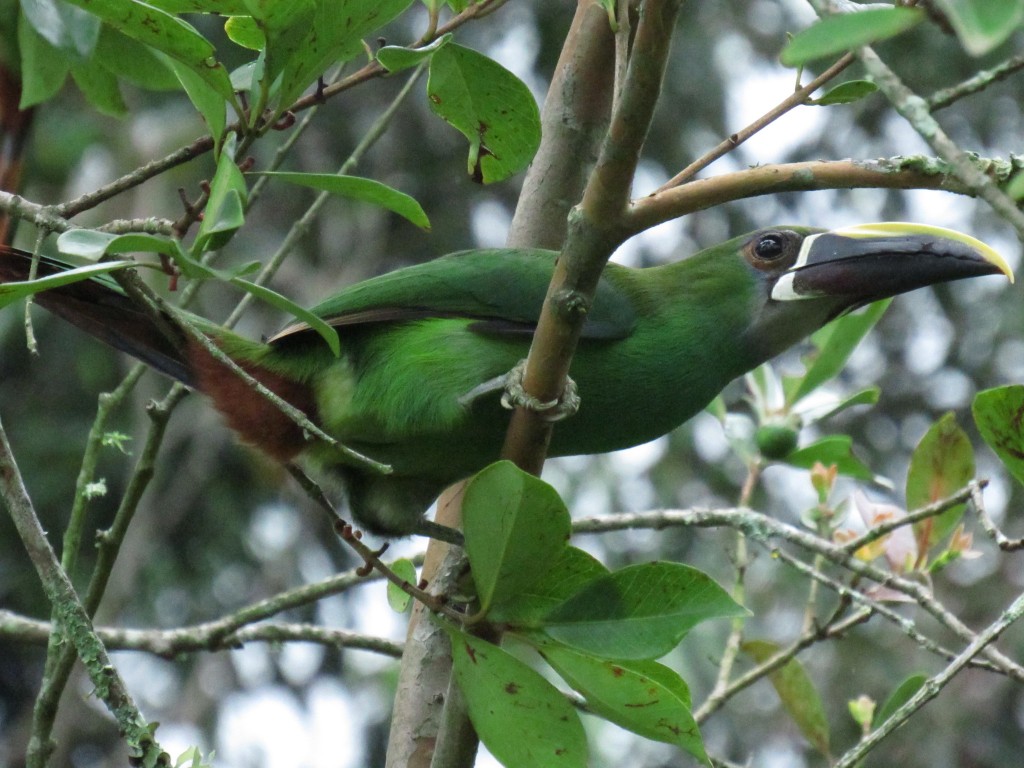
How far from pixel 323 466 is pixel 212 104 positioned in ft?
3.73

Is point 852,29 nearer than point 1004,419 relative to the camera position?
Yes

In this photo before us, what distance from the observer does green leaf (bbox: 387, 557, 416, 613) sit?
213 cm

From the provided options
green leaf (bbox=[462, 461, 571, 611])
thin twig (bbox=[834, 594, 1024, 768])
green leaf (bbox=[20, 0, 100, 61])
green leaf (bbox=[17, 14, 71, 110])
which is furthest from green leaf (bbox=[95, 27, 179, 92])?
thin twig (bbox=[834, 594, 1024, 768])

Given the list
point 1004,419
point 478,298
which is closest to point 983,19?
point 1004,419

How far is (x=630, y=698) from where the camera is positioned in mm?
1604

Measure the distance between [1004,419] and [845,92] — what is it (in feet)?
1.77

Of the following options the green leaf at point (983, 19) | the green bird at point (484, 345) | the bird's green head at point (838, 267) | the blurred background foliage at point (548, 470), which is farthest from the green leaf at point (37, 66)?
the blurred background foliage at point (548, 470)

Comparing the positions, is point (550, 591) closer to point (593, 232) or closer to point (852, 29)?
point (593, 232)

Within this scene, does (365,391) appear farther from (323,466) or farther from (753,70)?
(753,70)

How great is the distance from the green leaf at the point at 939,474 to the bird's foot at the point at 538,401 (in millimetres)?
850

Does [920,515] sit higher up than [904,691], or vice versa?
[920,515]

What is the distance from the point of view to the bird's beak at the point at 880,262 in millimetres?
2316

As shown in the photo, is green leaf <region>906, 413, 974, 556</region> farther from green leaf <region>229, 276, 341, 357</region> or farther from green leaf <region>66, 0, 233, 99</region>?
green leaf <region>66, 0, 233, 99</region>

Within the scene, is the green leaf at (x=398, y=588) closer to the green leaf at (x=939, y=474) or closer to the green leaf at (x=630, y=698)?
the green leaf at (x=630, y=698)
